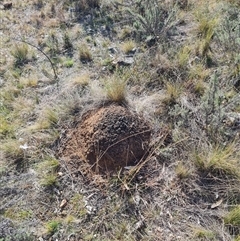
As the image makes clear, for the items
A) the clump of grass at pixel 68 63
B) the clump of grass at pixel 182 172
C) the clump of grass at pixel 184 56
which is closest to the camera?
the clump of grass at pixel 182 172

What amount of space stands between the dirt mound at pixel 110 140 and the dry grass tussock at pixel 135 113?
0.07 m

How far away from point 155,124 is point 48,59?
1816mm

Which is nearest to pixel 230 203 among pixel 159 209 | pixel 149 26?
pixel 159 209

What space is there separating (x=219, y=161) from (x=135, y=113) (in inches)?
35.0

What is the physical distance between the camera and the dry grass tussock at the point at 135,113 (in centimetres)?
248

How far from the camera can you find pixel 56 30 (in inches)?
182

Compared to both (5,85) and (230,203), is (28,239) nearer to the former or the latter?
(230,203)

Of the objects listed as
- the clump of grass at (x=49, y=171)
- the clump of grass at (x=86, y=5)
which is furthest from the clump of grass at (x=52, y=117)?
the clump of grass at (x=86, y=5)

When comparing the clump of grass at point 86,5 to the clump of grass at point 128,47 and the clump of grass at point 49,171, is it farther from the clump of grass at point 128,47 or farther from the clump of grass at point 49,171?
the clump of grass at point 49,171

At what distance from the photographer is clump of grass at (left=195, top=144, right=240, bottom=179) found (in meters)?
2.56

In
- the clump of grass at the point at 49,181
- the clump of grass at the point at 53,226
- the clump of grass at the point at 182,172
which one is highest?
the clump of grass at the point at 182,172

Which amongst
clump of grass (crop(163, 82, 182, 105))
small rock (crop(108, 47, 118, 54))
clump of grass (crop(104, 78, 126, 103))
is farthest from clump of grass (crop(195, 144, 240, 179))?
small rock (crop(108, 47, 118, 54))

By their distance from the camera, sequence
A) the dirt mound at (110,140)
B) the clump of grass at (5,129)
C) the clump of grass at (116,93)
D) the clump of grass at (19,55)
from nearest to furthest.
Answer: the dirt mound at (110,140), the clump of grass at (116,93), the clump of grass at (5,129), the clump of grass at (19,55)

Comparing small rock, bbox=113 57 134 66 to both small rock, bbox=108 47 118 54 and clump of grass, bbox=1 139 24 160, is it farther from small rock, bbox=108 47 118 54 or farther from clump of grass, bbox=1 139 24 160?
clump of grass, bbox=1 139 24 160
